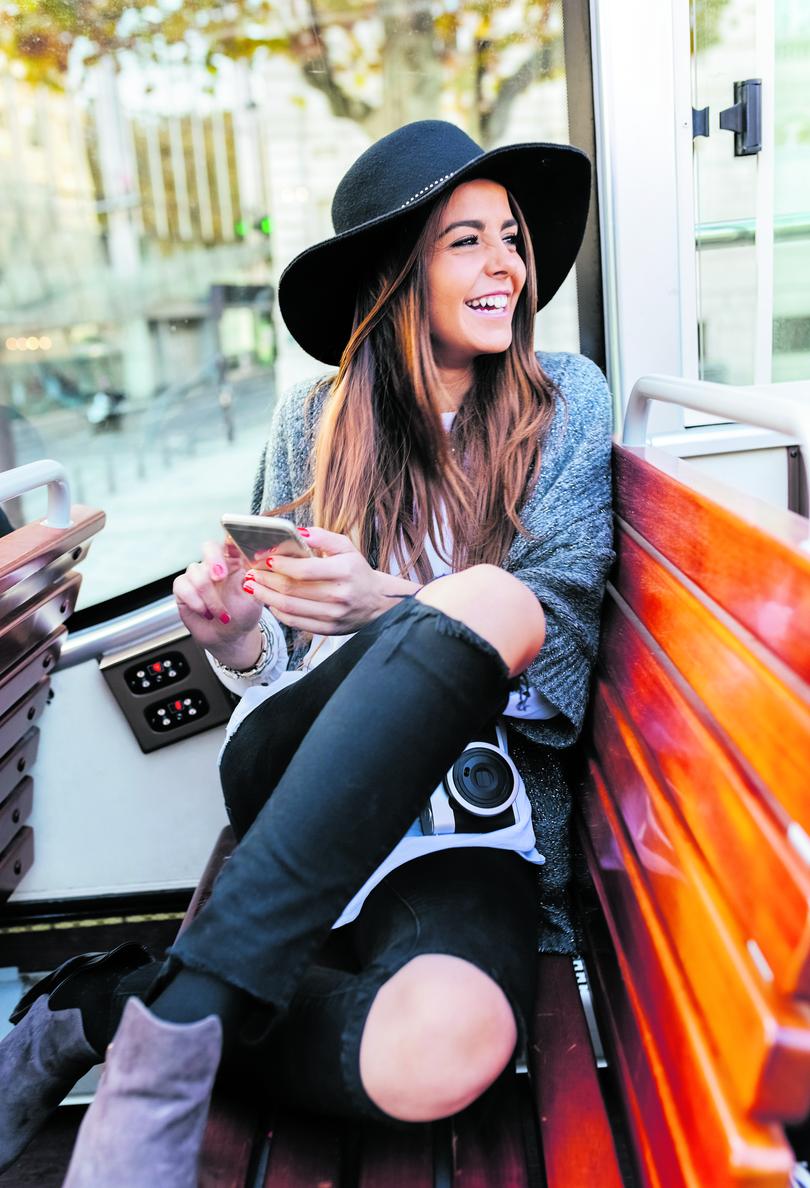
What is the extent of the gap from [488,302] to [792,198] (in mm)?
818

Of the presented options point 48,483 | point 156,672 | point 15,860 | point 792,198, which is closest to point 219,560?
point 48,483

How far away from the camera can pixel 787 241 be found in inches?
87.2

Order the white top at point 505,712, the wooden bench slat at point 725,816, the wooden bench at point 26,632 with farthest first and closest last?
the wooden bench at point 26,632 → the white top at point 505,712 → the wooden bench slat at point 725,816

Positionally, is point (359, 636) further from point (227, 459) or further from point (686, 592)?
point (227, 459)

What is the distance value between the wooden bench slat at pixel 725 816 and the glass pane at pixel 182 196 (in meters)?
1.24

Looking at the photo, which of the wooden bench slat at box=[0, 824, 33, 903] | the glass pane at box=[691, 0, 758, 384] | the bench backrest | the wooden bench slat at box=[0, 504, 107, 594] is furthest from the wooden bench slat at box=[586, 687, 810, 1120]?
the wooden bench slat at box=[0, 824, 33, 903]

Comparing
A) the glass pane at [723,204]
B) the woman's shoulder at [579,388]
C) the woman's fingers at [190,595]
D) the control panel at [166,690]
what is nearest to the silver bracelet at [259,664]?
the woman's fingers at [190,595]

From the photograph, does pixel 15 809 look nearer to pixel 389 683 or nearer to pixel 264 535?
pixel 264 535

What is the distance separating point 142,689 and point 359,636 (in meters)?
1.13

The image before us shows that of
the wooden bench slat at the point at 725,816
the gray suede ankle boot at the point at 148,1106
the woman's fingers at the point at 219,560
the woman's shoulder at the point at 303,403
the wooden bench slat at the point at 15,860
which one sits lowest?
the wooden bench slat at the point at 15,860

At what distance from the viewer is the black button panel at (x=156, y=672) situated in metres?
2.36

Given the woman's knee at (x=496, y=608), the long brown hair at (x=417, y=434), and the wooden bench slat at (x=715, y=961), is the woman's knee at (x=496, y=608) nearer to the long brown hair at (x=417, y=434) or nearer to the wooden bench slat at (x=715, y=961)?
the wooden bench slat at (x=715, y=961)

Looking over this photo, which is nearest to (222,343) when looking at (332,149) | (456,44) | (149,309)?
(149,309)

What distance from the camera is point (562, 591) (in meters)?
1.56
